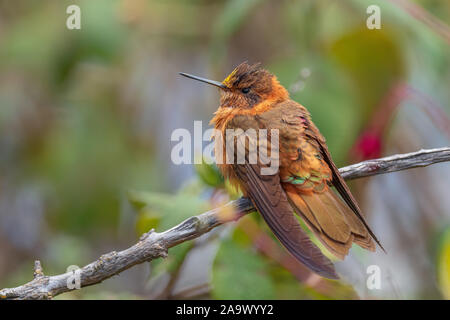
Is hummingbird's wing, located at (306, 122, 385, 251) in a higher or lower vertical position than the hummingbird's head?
lower

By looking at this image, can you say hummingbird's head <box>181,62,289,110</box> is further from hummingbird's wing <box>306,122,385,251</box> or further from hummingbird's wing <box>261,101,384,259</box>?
hummingbird's wing <box>306,122,385,251</box>

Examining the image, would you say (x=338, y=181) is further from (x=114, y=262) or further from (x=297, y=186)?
(x=114, y=262)

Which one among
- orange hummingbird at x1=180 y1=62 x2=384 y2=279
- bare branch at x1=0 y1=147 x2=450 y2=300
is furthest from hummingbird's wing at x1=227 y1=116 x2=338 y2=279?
bare branch at x1=0 y1=147 x2=450 y2=300

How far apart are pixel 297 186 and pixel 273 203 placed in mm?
200

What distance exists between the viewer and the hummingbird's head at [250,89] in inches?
131

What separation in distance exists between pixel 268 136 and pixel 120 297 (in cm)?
103

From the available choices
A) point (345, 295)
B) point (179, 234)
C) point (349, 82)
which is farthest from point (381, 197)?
point (179, 234)

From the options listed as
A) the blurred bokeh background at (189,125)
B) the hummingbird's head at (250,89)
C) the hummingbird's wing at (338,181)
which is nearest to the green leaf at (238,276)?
the blurred bokeh background at (189,125)

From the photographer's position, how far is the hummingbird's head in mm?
3334

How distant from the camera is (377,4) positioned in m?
3.31

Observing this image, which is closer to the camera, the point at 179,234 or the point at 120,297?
the point at 179,234

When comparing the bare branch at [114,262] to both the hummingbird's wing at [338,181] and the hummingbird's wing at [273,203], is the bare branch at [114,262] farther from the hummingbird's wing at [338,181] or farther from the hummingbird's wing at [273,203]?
the hummingbird's wing at [338,181]

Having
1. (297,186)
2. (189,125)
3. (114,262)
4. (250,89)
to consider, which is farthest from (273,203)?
(189,125)
